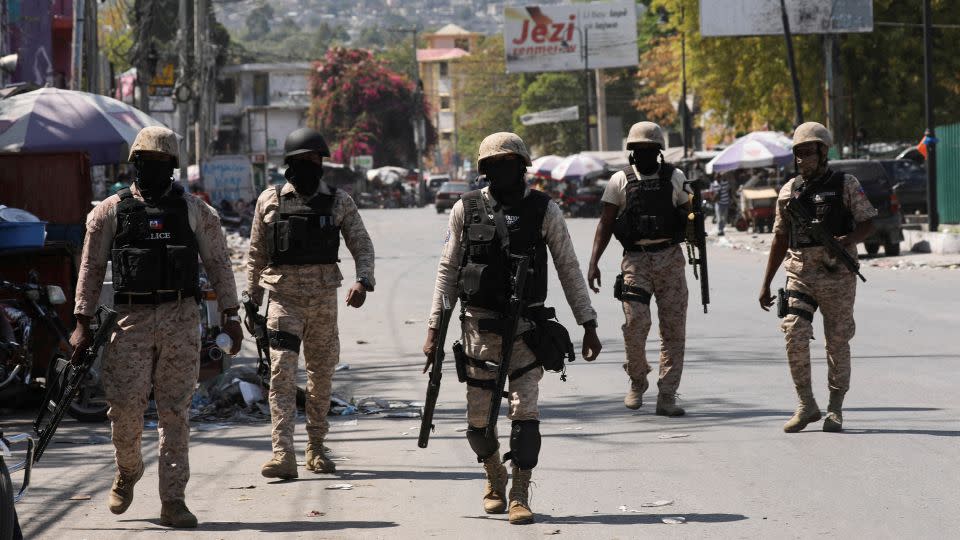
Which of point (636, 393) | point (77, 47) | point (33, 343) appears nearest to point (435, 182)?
point (77, 47)

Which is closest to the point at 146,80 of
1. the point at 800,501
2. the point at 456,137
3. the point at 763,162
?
the point at 763,162

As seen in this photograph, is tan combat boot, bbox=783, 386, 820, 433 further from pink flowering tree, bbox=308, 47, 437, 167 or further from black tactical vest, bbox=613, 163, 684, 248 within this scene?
pink flowering tree, bbox=308, 47, 437, 167

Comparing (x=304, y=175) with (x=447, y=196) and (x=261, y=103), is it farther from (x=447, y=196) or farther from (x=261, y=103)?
(x=261, y=103)

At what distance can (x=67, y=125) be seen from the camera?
14289 mm

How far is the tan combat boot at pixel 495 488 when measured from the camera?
686 cm

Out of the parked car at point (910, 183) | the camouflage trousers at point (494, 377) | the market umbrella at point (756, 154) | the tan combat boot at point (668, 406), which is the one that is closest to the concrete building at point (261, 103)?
the market umbrella at point (756, 154)

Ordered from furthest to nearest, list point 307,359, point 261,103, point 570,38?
point 261,103 → point 570,38 → point 307,359

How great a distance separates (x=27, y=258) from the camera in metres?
11.2

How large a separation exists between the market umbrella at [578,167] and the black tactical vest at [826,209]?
46696 millimetres

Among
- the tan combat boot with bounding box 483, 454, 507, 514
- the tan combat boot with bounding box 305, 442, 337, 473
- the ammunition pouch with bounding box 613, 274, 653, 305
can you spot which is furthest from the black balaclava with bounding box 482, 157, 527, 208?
the ammunition pouch with bounding box 613, 274, 653, 305

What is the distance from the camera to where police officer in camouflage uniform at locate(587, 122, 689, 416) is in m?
9.76

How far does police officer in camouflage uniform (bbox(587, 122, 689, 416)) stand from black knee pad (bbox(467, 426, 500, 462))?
320 centimetres

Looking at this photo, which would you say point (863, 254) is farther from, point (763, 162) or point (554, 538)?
point (554, 538)

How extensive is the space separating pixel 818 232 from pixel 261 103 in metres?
92.9
